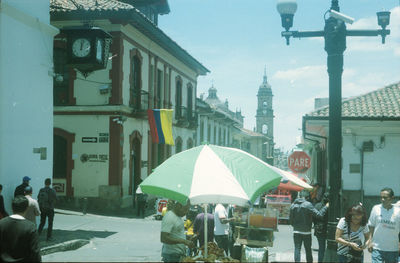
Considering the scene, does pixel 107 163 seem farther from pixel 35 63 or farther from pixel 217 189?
pixel 217 189

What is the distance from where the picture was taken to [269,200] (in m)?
19.9

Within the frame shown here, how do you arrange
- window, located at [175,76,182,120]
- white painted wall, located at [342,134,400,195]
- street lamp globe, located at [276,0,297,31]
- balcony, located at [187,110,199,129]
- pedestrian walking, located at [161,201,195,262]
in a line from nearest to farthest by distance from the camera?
1. pedestrian walking, located at [161,201,195,262]
2. street lamp globe, located at [276,0,297,31]
3. white painted wall, located at [342,134,400,195]
4. window, located at [175,76,182,120]
5. balcony, located at [187,110,199,129]

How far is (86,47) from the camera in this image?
12.7 m

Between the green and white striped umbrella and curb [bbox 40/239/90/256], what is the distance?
5.99 metres

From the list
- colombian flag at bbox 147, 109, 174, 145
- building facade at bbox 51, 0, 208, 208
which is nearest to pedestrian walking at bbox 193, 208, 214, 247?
building facade at bbox 51, 0, 208, 208

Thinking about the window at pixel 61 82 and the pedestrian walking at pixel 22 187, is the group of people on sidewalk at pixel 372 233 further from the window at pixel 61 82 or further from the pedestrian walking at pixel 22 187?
the window at pixel 61 82

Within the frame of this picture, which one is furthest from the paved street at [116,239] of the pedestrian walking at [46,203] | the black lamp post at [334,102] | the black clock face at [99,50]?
the black clock face at [99,50]

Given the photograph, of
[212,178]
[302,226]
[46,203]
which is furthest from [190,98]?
[212,178]

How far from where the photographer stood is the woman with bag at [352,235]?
6941mm

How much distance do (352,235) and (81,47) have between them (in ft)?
28.1

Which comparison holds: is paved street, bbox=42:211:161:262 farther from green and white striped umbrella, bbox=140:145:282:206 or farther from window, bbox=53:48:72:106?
window, bbox=53:48:72:106

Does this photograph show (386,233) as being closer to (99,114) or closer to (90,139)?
(99,114)

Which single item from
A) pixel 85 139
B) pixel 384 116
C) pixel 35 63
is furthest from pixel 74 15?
A: pixel 384 116

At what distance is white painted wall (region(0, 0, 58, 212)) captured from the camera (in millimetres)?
11484
